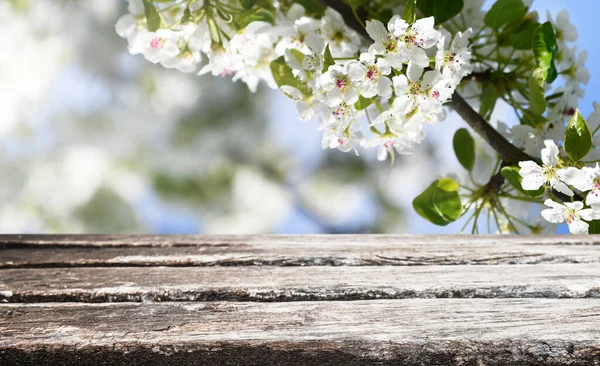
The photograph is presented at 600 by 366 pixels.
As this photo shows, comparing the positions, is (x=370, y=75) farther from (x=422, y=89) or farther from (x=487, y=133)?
(x=487, y=133)

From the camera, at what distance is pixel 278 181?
1.96m

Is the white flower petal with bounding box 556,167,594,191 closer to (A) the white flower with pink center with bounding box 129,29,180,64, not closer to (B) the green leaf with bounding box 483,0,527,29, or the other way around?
(B) the green leaf with bounding box 483,0,527,29

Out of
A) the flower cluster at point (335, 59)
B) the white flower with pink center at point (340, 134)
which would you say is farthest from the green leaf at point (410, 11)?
the white flower with pink center at point (340, 134)

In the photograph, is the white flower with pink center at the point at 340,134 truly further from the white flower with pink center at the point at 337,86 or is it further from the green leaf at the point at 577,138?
the green leaf at the point at 577,138

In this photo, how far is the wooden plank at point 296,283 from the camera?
0.42m

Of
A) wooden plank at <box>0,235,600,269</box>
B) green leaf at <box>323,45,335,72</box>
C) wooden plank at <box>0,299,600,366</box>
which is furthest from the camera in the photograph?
green leaf at <box>323,45,335,72</box>

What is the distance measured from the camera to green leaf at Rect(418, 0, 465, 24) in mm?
679

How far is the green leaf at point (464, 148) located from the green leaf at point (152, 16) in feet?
1.26

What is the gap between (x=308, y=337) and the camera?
346mm

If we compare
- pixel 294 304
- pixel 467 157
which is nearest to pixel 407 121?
Answer: pixel 467 157

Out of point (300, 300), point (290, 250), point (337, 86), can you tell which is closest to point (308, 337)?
point (300, 300)

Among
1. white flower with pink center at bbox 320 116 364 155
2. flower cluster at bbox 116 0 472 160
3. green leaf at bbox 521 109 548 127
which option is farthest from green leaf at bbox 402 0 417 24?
green leaf at bbox 521 109 548 127

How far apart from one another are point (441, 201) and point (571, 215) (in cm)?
14

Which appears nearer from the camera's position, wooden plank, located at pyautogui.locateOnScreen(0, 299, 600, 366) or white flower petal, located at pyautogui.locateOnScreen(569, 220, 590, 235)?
wooden plank, located at pyautogui.locateOnScreen(0, 299, 600, 366)
